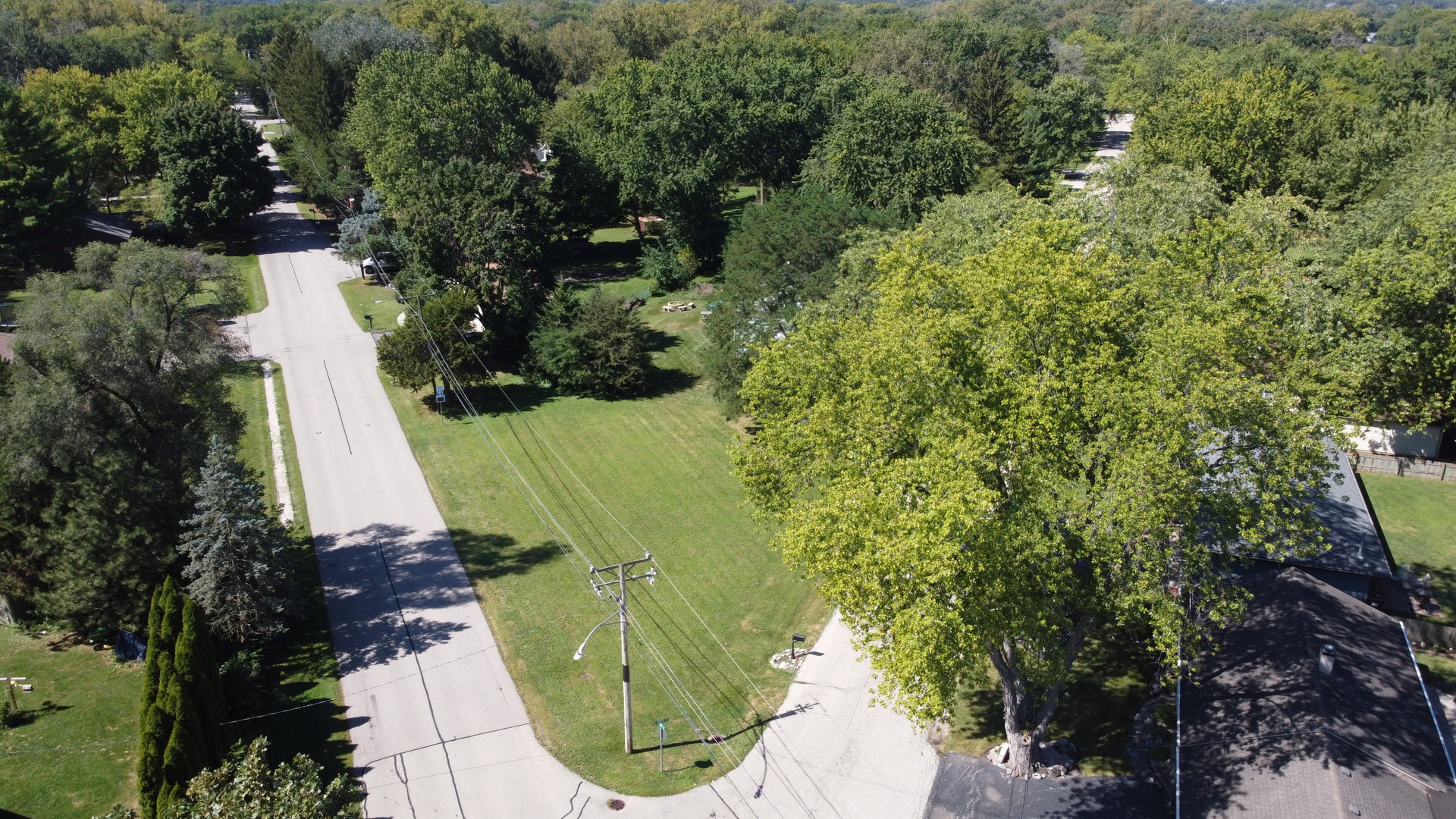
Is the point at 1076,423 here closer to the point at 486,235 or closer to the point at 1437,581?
the point at 1437,581

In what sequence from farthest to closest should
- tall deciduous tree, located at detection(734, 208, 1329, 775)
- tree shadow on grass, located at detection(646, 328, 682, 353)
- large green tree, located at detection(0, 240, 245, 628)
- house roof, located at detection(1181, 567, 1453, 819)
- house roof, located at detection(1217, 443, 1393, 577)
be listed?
1. tree shadow on grass, located at detection(646, 328, 682, 353)
2. house roof, located at detection(1217, 443, 1393, 577)
3. large green tree, located at detection(0, 240, 245, 628)
4. tall deciduous tree, located at detection(734, 208, 1329, 775)
5. house roof, located at detection(1181, 567, 1453, 819)

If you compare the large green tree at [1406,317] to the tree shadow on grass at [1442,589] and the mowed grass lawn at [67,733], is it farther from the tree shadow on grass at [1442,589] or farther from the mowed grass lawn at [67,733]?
the mowed grass lawn at [67,733]

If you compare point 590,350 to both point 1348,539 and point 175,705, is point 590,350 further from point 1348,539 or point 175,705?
point 1348,539

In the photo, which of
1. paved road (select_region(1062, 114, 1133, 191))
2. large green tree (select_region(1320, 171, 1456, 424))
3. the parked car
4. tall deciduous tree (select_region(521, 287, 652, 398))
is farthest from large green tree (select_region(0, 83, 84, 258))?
paved road (select_region(1062, 114, 1133, 191))

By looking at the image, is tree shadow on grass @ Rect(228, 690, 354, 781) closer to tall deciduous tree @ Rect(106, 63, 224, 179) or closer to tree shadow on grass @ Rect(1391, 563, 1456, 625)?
tree shadow on grass @ Rect(1391, 563, 1456, 625)

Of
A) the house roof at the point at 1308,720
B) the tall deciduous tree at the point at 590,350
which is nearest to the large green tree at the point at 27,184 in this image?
the tall deciduous tree at the point at 590,350

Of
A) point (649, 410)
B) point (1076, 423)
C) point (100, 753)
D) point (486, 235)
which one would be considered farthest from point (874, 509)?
point (486, 235)
